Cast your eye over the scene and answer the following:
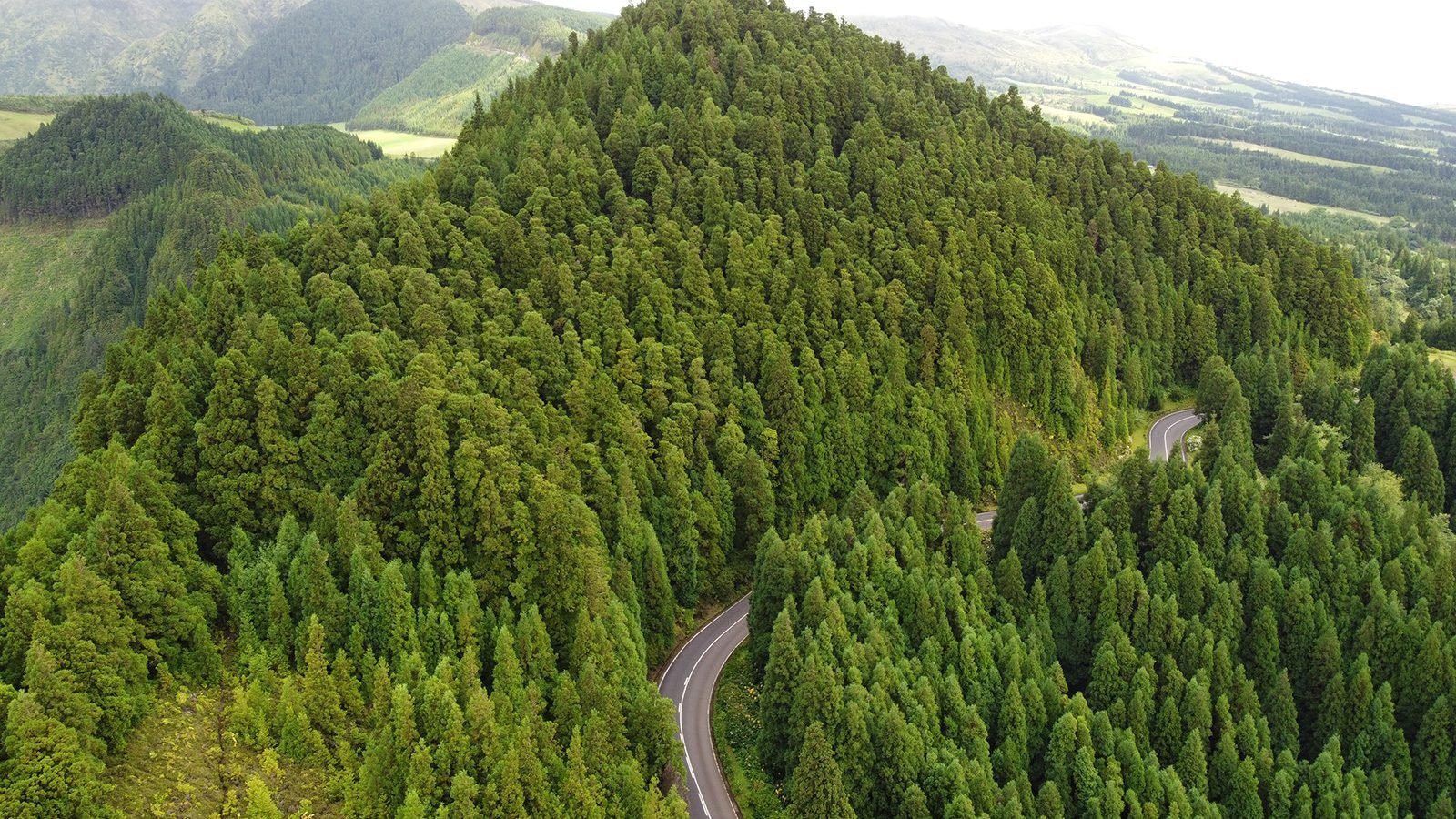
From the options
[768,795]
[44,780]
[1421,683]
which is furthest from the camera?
[1421,683]

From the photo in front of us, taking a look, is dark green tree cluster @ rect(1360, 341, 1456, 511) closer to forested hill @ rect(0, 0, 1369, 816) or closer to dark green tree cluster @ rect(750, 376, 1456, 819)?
dark green tree cluster @ rect(750, 376, 1456, 819)

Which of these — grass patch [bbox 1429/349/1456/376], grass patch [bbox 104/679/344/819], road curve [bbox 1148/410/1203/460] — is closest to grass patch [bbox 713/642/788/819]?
grass patch [bbox 104/679/344/819]

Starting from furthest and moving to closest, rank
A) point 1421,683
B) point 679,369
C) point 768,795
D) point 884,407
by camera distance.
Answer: point 884,407, point 679,369, point 1421,683, point 768,795

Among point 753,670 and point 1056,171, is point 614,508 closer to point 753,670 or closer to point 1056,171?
point 753,670

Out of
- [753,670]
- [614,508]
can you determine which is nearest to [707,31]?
[614,508]

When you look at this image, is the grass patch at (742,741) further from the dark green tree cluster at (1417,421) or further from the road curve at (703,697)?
the dark green tree cluster at (1417,421)

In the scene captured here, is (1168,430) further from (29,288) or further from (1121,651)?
(29,288)

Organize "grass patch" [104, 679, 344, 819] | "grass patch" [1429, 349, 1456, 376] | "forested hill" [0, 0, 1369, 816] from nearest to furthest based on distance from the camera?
1. "grass patch" [104, 679, 344, 819]
2. "forested hill" [0, 0, 1369, 816]
3. "grass patch" [1429, 349, 1456, 376]

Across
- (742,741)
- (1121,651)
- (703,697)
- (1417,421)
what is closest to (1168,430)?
(1417,421)
